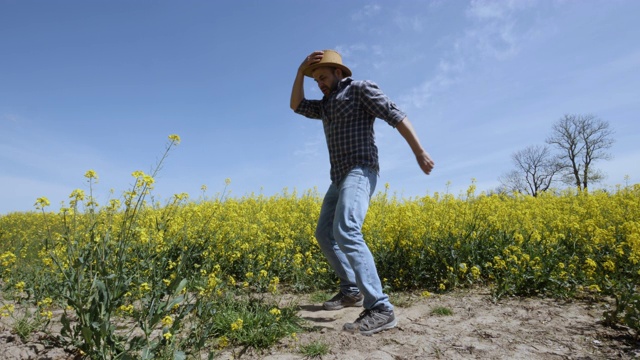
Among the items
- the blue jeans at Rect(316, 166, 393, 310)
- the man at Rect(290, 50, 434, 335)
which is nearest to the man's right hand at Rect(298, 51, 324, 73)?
the man at Rect(290, 50, 434, 335)

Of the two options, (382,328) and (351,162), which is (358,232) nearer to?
(351,162)

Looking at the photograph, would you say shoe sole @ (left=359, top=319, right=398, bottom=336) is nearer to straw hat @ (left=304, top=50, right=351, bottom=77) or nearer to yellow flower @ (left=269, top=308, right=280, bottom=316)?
yellow flower @ (left=269, top=308, right=280, bottom=316)

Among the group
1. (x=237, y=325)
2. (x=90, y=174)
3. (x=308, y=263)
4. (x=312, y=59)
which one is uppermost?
(x=312, y=59)

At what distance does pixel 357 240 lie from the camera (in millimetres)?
2805

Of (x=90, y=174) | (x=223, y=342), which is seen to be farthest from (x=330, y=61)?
(x=223, y=342)

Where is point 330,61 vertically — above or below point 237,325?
above

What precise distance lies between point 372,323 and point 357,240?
0.62 meters

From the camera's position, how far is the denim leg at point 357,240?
276 centimetres

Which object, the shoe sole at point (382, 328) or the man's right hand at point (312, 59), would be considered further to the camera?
the man's right hand at point (312, 59)

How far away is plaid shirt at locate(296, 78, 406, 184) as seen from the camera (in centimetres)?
289

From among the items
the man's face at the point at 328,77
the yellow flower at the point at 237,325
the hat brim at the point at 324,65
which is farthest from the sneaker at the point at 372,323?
the hat brim at the point at 324,65

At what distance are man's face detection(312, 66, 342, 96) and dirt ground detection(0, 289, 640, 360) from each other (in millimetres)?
2059

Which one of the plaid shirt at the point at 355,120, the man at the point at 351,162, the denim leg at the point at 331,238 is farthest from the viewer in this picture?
the denim leg at the point at 331,238

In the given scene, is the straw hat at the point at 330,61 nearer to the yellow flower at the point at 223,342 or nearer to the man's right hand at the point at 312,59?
the man's right hand at the point at 312,59
